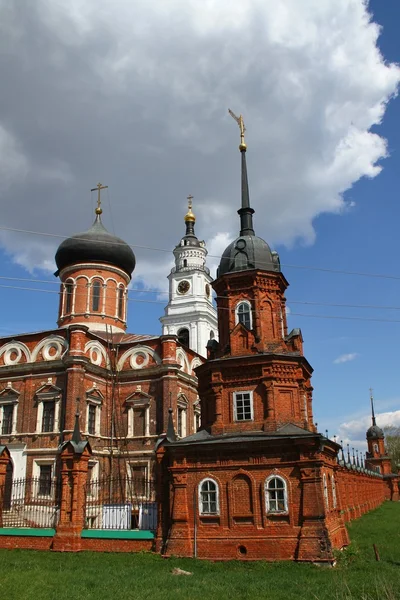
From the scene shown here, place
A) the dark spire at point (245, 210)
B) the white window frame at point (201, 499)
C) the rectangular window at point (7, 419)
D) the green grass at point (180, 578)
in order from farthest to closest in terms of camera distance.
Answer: the rectangular window at point (7, 419)
the dark spire at point (245, 210)
the white window frame at point (201, 499)
the green grass at point (180, 578)

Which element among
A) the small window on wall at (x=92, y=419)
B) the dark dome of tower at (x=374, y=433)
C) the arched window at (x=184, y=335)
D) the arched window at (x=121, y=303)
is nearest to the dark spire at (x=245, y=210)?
the small window on wall at (x=92, y=419)

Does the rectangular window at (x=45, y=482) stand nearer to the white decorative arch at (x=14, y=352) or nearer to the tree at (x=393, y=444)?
the white decorative arch at (x=14, y=352)

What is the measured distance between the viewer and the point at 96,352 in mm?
32031

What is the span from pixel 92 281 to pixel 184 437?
1538cm

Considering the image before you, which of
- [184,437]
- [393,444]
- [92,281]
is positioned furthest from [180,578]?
[393,444]

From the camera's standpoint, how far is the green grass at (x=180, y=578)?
39.5 ft

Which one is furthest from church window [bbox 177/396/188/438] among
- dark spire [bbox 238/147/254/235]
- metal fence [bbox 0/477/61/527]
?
dark spire [bbox 238/147/254/235]

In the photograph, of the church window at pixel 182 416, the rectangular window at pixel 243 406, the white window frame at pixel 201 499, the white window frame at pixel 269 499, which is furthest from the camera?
the church window at pixel 182 416

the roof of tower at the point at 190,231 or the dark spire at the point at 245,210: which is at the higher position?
the roof of tower at the point at 190,231

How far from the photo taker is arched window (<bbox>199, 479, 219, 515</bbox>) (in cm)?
1777

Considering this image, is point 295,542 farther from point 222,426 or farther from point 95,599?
point 95,599

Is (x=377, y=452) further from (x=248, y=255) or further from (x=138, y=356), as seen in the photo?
(x=248, y=255)

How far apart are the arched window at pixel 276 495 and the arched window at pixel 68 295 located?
23.1 meters

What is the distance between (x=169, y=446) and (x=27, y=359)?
53.2ft
